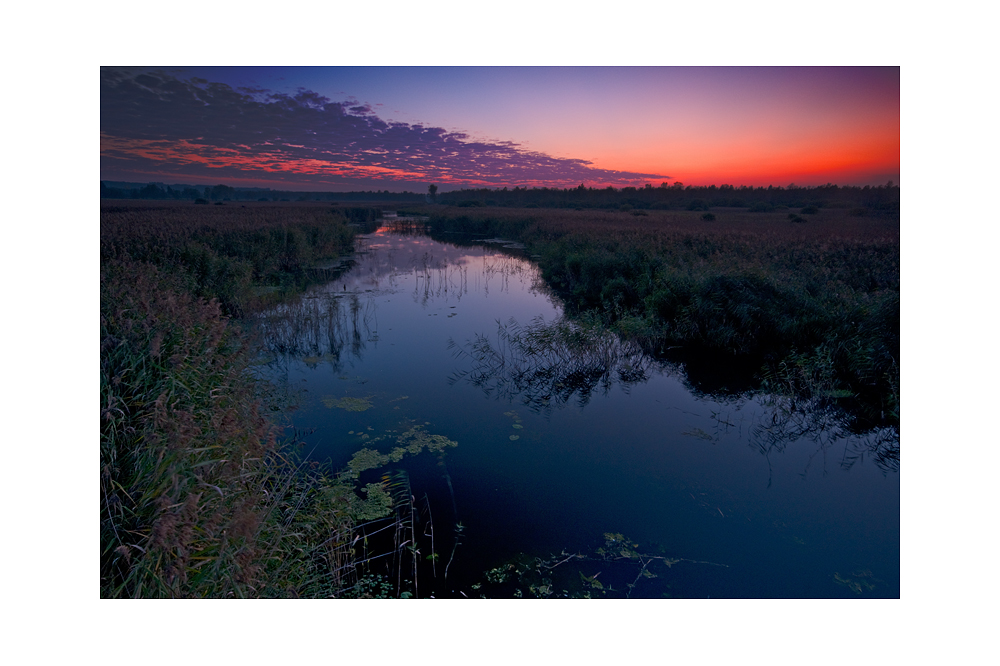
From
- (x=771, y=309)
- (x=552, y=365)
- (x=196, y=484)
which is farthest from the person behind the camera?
(x=771, y=309)

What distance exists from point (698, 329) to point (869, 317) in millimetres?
2771

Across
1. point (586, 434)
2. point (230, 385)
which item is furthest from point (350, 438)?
point (586, 434)

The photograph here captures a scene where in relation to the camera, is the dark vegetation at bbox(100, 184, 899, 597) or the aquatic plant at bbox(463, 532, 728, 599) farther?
the aquatic plant at bbox(463, 532, 728, 599)

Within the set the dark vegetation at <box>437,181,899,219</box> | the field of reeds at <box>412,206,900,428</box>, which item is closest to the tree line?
the dark vegetation at <box>437,181,899,219</box>

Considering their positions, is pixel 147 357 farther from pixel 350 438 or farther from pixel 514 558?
pixel 514 558

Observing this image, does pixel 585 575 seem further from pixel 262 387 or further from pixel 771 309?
pixel 771 309

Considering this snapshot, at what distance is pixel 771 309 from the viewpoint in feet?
Answer: 27.9

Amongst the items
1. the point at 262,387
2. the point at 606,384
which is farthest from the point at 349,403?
the point at 606,384

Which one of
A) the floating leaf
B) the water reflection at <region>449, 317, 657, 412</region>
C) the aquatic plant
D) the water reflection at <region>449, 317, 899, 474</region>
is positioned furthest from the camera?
the water reflection at <region>449, 317, 657, 412</region>

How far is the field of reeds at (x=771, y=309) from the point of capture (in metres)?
6.89

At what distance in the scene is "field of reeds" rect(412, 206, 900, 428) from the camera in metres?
6.89

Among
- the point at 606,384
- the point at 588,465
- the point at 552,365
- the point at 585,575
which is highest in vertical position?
the point at 552,365

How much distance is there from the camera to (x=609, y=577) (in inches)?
147

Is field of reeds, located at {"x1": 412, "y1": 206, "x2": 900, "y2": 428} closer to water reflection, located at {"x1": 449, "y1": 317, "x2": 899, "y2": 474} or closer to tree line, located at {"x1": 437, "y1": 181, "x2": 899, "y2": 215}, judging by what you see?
water reflection, located at {"x1": 449, "y1": 317, "x2": 899, "y2": 474}
